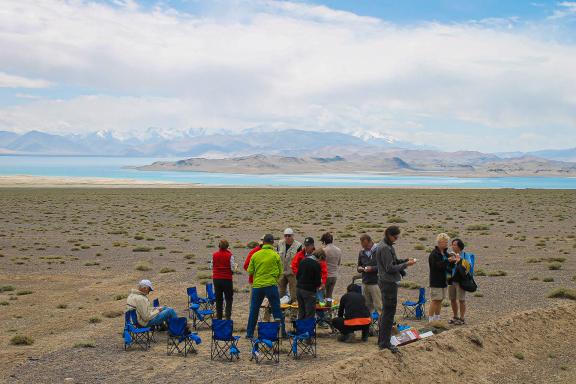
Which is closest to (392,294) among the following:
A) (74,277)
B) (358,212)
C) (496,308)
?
(496,308)

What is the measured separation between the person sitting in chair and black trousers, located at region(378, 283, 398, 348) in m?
1.01

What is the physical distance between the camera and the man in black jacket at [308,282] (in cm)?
1033

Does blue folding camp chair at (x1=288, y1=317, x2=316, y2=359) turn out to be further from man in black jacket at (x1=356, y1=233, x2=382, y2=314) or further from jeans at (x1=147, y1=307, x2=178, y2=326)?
jeans at (x1=147, y1=307, x2=178, y2=326)

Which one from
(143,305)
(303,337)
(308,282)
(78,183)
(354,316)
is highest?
(78,183)

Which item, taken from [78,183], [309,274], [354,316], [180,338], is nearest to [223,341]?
[180,338]

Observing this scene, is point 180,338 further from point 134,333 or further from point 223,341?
point 134,333

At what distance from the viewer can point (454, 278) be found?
11.6 m

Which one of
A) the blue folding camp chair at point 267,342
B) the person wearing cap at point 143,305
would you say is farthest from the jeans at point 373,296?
the person wearing cap at point 143,305

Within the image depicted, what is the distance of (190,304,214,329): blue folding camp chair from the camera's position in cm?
1219

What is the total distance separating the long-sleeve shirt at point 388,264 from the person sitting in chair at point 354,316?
1.78 metres

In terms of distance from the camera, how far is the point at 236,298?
1579 centimetres

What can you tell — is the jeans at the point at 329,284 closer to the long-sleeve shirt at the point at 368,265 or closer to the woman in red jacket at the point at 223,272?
the long-sleeve shirt at the point at 368,265

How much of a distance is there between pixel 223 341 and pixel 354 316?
231 centimetres

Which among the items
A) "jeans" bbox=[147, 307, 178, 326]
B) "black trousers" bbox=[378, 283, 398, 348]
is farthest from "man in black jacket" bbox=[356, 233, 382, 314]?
"jeans" bbox=[147, 307, 178, 326]
